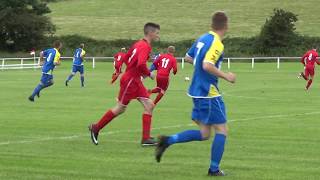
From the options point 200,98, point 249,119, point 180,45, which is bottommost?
point 180,45

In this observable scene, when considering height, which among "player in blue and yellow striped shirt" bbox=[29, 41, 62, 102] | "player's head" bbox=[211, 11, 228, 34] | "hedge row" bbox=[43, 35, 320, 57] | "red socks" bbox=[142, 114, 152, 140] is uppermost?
"player's head" bbox=[211, 11, 228, 34]

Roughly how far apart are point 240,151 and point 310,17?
8600 centimetres

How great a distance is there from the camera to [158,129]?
16.9 m

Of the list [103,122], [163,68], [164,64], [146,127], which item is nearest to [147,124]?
[146,127]

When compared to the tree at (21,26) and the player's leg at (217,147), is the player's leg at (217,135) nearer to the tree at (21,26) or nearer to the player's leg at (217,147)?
the player's leg at (217,147)

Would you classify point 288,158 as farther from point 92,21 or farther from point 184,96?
point 92,21

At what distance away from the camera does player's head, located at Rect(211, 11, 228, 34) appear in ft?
33.9

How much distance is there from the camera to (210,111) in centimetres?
1042

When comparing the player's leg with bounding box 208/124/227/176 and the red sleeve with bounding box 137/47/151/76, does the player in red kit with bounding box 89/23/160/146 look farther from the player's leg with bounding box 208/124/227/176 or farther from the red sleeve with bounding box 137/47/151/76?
the player's leg with bounding box 208/124/227/176

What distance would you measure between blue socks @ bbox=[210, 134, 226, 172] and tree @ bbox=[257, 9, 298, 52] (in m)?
67.5

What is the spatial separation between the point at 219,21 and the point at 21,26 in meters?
76.0

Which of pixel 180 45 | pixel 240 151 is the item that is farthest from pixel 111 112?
pixel 180 45

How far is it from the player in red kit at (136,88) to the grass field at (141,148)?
14.1 inches

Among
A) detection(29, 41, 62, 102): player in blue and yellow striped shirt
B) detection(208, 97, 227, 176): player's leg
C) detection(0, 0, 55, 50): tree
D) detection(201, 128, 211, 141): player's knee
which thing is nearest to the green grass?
detection(0, 0, 55, 50): tree
